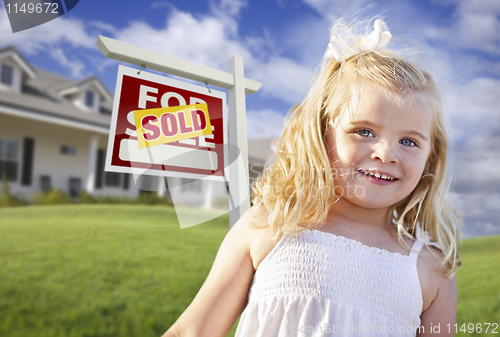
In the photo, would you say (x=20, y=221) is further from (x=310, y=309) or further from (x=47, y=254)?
(x=310, y=309)

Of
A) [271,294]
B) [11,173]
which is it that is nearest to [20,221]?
[11,173]

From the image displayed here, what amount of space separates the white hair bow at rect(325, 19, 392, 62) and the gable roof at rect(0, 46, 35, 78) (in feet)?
31.7

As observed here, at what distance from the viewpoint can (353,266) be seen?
2.80ft

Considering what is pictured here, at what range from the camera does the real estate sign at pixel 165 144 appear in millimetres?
1490

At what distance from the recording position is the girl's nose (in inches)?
33.1

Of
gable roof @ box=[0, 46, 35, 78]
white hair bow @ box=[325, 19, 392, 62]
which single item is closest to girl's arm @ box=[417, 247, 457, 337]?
white hair bow @ box=[325, 19, 392, 62]

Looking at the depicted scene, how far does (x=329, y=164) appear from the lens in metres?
0.92

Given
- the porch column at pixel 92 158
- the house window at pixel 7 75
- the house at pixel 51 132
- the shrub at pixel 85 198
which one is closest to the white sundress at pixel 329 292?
the house at pixel 51 132

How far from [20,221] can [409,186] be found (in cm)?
894

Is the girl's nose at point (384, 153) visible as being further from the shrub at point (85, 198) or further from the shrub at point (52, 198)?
the shrub at point (85, 198)

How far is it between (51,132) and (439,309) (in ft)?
32.4

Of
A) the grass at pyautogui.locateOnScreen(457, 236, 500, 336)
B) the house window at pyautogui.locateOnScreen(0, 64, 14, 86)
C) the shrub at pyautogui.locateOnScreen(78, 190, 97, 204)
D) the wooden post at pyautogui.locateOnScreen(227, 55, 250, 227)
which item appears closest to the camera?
the wooden post at pyautogui.locateOnScreen(227, 55, 250, 227)

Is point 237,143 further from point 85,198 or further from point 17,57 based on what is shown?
point 17,57

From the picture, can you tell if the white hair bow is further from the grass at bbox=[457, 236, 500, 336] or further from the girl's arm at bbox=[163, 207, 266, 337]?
the grass at bbox=[457, 236, 500, 336]
